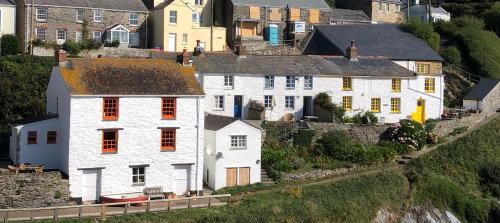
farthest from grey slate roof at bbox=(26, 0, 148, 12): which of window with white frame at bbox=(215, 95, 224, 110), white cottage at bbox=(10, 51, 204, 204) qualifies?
white cottage at bbox=(10, 51, 204, 204)

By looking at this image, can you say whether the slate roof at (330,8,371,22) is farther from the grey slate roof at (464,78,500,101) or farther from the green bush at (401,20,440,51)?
the grey slate roof at (464,78,500,101)

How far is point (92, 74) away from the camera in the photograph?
3703 cm

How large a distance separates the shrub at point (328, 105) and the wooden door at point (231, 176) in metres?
9.56

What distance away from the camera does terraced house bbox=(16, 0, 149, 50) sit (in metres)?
52.9

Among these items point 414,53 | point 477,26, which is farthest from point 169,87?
point 477,26

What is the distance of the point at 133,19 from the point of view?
5712 centimetres

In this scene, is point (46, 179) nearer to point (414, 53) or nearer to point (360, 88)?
point (360, 88)

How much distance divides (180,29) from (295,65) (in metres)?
12.9

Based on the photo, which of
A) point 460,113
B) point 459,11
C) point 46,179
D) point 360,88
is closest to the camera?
point 46,179

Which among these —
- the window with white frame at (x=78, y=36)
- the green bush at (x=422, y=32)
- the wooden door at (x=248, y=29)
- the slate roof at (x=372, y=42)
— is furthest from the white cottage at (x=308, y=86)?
the wooden door at (x=248, y=29)

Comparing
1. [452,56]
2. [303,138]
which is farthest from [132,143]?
[452,56]

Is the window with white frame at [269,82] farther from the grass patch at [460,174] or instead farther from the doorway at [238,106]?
the grass patch at [460,174]

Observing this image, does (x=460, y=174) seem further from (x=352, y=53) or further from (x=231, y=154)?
(x=231, y=154)

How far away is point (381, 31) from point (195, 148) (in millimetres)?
25560
